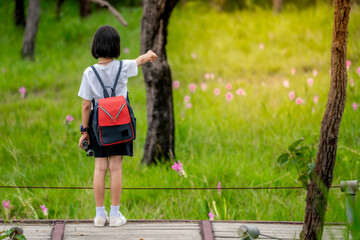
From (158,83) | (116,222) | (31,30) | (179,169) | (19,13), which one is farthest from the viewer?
(19,13)

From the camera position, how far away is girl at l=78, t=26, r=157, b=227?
2865mm

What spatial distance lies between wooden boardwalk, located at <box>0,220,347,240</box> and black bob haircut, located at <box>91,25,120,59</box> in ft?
3.45

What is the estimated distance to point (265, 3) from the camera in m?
12.4

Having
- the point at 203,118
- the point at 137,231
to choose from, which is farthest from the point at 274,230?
the point at 203,118

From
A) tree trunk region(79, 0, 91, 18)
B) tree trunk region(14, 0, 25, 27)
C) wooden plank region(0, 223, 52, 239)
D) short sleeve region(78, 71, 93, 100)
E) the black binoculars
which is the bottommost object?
wooden plank region(0, 223, 52, 239)

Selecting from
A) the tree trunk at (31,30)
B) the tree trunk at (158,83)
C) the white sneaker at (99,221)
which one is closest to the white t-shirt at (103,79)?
the white sneaker at (99,221)

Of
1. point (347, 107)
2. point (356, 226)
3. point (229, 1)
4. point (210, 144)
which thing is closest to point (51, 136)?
point (210, 144)

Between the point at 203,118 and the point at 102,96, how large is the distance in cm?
274

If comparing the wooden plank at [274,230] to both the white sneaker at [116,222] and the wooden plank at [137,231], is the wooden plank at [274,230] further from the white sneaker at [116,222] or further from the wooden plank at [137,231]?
the white sneaker at [116,222]

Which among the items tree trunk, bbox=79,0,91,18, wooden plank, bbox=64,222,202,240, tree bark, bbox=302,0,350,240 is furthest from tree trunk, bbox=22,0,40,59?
tree bark, bbox=302,0,350,240

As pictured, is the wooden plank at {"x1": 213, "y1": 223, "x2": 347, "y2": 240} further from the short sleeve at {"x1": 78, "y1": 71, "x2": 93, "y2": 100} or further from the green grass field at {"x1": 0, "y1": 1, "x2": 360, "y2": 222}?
the short sleeve at {"x1": 78, "y1": 71, "x2": 93, "y2": 100}

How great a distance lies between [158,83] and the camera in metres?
4.17

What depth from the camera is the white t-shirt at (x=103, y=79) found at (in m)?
2.87

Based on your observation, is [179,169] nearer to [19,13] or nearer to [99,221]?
[99,221]
